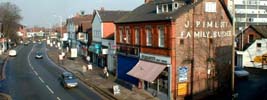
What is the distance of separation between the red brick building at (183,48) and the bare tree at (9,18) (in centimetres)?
9477

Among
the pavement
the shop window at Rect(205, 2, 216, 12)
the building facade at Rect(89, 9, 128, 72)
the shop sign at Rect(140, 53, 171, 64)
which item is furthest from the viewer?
the building facade at Rect(89, 9, 128, 72)

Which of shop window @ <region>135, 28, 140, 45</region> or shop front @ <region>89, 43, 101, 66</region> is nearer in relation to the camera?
shop window @ <region>135, 28, 140, 45</region>

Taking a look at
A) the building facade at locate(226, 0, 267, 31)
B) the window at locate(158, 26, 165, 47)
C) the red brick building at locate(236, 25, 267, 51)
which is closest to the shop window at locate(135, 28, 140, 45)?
the window at locate(158, 26, 165, 47)

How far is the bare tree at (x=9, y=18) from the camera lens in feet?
404

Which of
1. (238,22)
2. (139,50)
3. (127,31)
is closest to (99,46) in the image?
(127,31)

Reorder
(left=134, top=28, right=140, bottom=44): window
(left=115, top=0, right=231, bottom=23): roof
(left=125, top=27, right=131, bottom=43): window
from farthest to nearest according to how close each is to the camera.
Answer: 1. (left=125, top=27, right=131, bottom=43): window
2. (left=134, top=28, right=140, bottom=44): window
3. (left=115, top=0, right=231, bottom=23): roof

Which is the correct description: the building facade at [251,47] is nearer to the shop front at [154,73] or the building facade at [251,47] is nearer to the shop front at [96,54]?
the shop front at [154,73]

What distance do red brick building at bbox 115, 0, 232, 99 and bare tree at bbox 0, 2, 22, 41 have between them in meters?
94.8

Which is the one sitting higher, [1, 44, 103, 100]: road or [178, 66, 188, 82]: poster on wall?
[178, 66, 188, 82]: poster on wall

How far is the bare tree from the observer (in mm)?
123188

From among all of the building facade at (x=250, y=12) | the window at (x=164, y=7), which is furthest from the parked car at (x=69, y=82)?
the building facade at (x=250, y=12)

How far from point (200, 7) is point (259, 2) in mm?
114300

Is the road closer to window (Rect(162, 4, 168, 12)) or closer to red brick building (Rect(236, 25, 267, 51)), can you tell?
window (Rect(162, 4, 168, 12))

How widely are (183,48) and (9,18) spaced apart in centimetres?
10602
